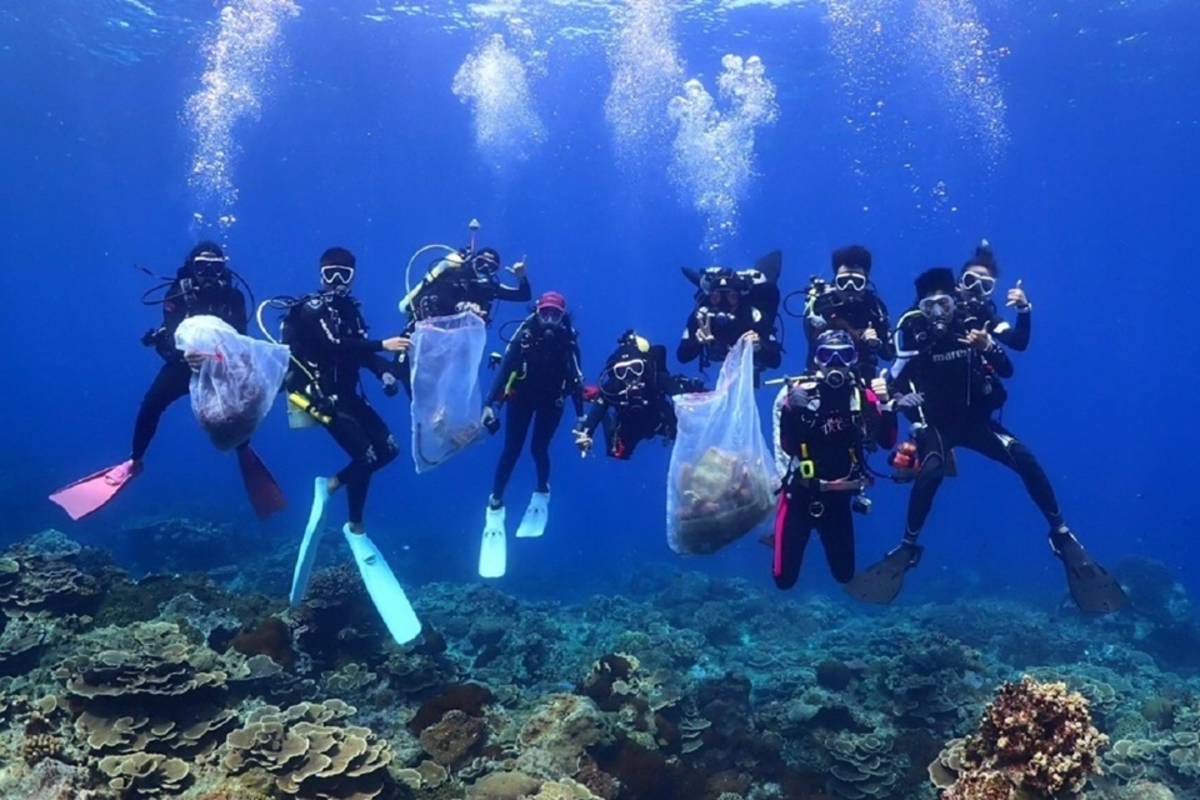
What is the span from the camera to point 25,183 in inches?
2180

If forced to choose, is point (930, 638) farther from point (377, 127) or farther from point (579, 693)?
point (377, 127)

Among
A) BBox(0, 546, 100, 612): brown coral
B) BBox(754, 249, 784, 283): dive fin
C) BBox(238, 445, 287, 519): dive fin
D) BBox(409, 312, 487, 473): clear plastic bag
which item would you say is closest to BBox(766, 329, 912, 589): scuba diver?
Answer: BBox(754, 249, 784, 283): dive fin

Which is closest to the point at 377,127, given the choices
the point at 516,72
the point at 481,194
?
the point at 516,72

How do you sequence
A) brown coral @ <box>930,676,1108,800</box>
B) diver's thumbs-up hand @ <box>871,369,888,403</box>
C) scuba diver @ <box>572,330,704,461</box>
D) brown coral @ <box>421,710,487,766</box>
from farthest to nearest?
1. scuba diver @ <box>572,330,704,461</box>
2. diver's thumbs-up hand @ <box>871,369,888,403</box>
3. brown coral @ <box>421,710,487,766</box>
4. brown coral @ <box>930,676,1108,800</box>

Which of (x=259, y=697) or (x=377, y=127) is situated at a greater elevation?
(x=377, y=127)

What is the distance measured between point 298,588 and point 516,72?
122 ft

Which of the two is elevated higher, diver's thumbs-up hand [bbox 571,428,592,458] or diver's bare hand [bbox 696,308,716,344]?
diver's bare hand [bbox 696,308,716,344]

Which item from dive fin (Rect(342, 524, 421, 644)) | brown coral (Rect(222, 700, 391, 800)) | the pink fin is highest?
the pink fin

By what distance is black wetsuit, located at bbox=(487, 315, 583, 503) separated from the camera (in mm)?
10398

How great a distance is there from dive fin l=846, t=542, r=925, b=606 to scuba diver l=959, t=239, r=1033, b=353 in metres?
2.67

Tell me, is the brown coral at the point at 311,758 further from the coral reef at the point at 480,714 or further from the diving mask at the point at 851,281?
the diving mask at the point at 851,281

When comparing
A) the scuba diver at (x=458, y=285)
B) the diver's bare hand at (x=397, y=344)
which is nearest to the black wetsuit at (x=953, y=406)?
the scuba diver at (x=458, y=285)

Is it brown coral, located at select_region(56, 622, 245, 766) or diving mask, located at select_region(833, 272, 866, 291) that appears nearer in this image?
brown coral, located at select_region(56, 622, 245, 766)

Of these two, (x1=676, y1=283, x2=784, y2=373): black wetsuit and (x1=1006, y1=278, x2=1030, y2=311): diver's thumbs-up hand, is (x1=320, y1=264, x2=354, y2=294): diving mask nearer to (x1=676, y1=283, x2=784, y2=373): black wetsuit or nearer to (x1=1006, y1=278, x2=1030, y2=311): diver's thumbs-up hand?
(x1=676, y1=283, x2=784, y2=373): black wetsuit
